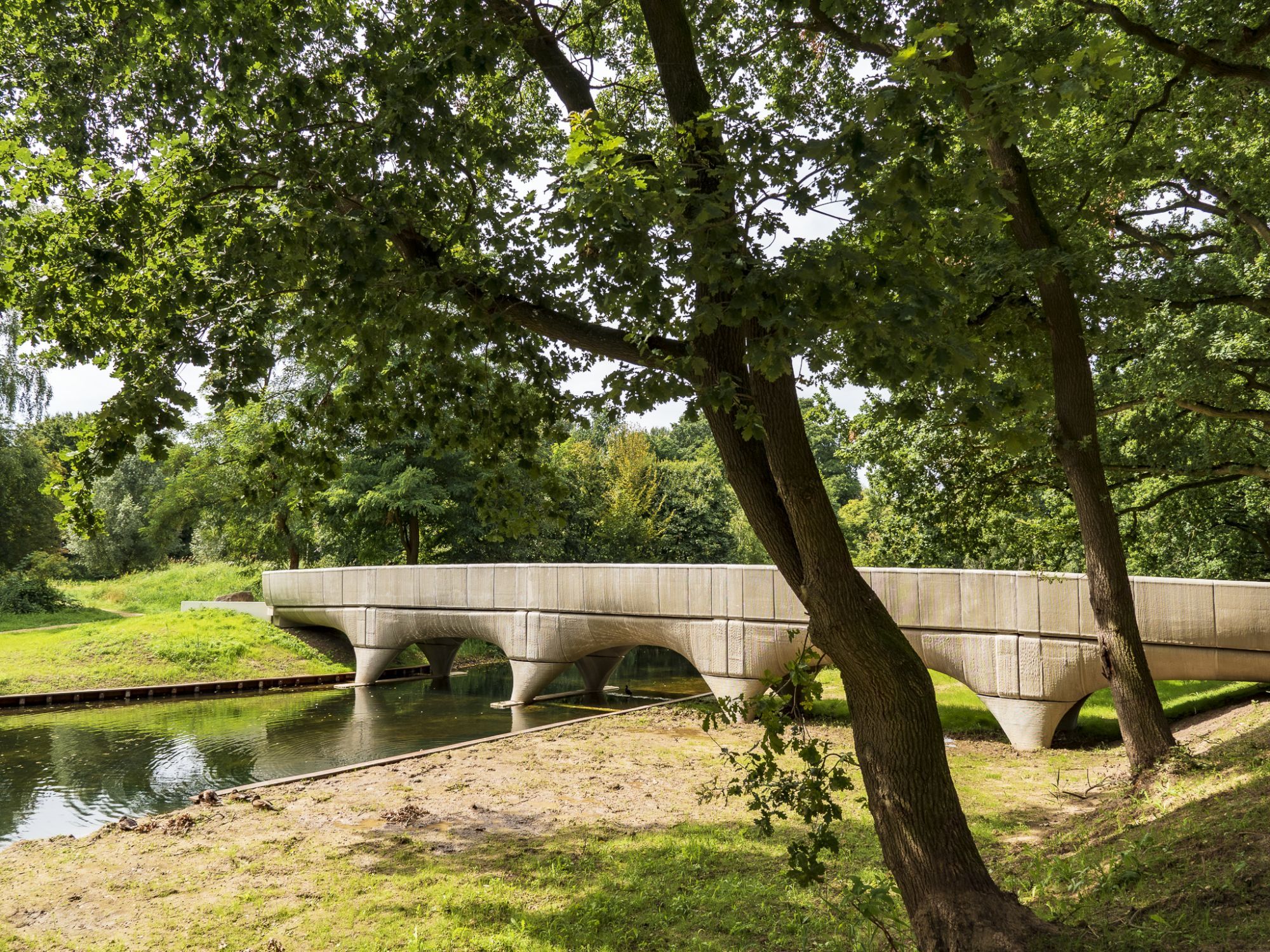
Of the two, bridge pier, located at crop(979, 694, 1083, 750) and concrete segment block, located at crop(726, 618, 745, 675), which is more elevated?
concrete segment block, located at crop(726, 618, 745, 675)

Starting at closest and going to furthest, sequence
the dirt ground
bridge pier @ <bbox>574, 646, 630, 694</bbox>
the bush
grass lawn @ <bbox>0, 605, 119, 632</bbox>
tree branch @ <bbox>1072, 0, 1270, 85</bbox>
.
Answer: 1. tree branch @ <bbox>1072, 0, 1270, 85</bbox>
2. the dirt ground
3. bridge pier @ <bbox>574, 646, 630, 694</bbox>
4. grass lawn @ <bbox>0, 605, 119, 632</bbox>
5. the bush

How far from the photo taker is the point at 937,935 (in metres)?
4.23

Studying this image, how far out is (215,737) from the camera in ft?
56.4

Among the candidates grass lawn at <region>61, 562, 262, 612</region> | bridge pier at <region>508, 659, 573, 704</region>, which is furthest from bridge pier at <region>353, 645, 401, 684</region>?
grass lawn at <region>61, 562, 262, 612</region>

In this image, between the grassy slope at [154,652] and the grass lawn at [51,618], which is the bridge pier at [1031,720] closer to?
the grassy slope at [154,652]

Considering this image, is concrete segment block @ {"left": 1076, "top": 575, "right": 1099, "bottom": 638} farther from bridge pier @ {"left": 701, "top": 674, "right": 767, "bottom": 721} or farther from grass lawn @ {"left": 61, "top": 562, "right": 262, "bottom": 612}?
grass lawn @ {"left": 61, "top": 562, "right": 262, "bottom": 612}

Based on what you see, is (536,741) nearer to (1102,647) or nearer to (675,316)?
(1102,647)

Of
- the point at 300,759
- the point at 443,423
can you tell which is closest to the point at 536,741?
the point at 300,759

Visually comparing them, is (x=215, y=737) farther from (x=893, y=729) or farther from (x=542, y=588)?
(x=893, y=729)

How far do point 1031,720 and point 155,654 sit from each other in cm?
2119

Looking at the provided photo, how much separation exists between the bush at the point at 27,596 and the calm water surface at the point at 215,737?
1153 centimetres

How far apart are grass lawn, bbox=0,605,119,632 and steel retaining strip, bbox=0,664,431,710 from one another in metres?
7.62

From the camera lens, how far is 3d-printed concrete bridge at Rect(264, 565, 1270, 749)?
12.5 metres

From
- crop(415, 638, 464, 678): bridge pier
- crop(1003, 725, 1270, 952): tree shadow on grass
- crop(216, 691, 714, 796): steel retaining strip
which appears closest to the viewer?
crop(1003, 725, 1270, 952): tree shadow on grass
